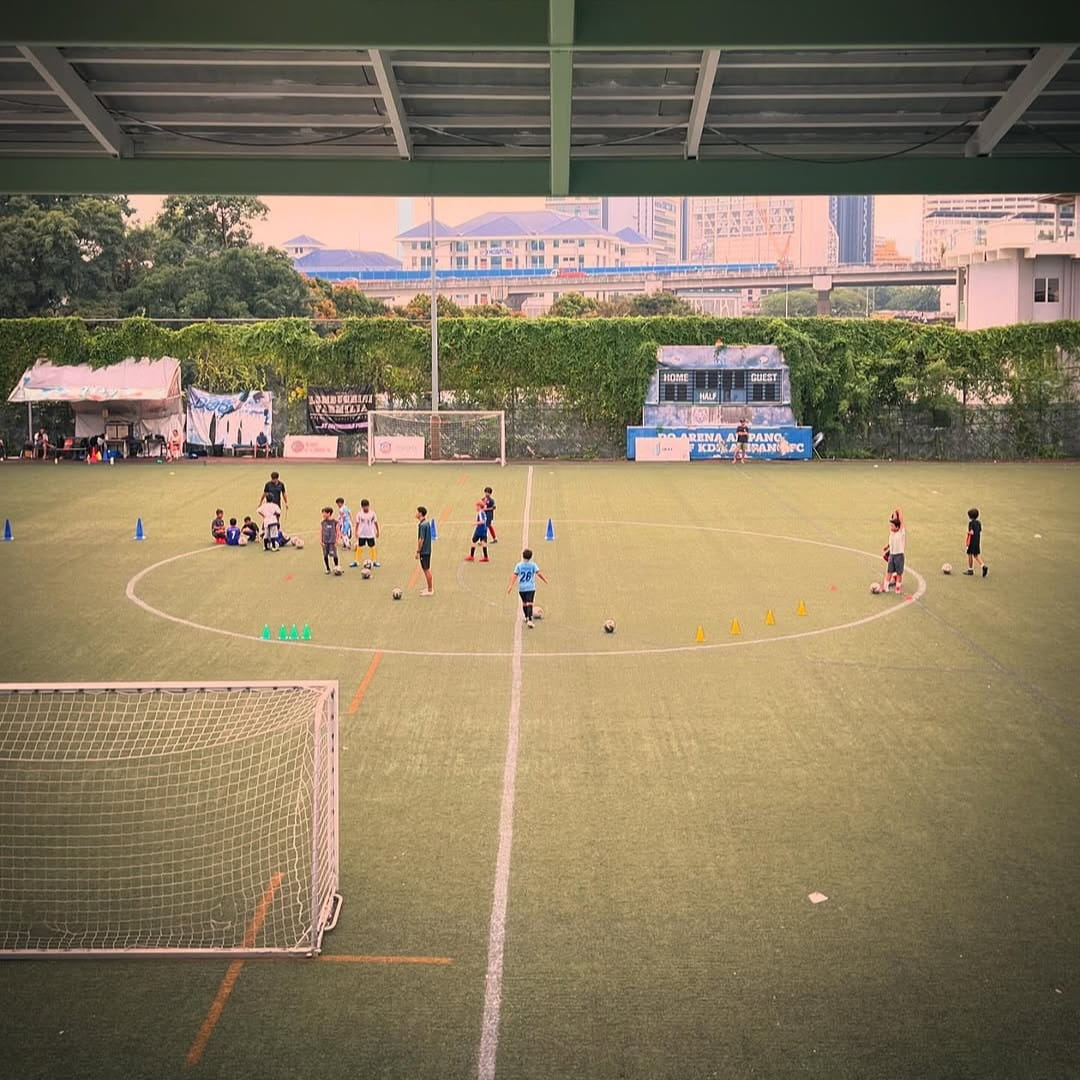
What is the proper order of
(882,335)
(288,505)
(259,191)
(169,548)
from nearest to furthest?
1. (259,191)
2. (169,548)
3. (288,505)
4. (882,335)

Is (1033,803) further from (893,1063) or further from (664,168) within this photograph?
(664,168)

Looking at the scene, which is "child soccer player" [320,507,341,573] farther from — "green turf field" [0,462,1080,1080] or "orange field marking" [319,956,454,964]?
"orange field marking" [319,956,454,964]

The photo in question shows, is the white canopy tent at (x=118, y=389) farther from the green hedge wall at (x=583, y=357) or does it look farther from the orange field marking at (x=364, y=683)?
the orange field marking at (x=364, y=683)

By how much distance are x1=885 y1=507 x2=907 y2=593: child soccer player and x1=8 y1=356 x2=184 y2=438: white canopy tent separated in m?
36.3

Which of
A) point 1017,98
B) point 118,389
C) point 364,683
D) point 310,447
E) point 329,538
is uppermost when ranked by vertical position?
point 1017,98

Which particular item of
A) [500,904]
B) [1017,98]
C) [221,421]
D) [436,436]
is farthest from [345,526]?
[221,421]

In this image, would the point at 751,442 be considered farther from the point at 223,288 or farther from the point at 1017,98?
the point at 1017,98

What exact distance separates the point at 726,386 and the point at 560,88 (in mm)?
44561

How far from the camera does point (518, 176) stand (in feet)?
37.4

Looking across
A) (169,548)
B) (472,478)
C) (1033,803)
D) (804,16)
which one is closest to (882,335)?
(472,478)

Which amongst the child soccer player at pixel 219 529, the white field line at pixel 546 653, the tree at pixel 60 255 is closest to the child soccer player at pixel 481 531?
the child soccer player at pixel 219 529

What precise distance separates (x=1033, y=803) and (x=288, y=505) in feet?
88.2

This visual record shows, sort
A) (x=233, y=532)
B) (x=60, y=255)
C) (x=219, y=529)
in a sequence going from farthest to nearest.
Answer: (x=60, y=255)
(x=219, y=529)
(x=233, y=532)

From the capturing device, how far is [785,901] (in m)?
11.0
